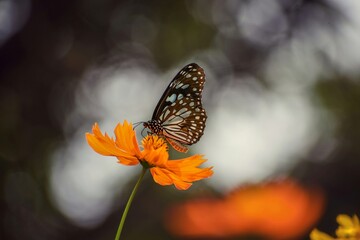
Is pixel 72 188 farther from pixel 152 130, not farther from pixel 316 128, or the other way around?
pixel 152 130

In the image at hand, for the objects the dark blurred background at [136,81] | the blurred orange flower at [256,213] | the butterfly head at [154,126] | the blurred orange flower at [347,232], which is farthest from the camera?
the dark blurred background at [136,81]

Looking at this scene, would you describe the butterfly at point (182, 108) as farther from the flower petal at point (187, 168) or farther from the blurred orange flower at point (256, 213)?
the flower petal at point (187, 168)

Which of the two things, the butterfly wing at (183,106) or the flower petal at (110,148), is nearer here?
the flower petal at (110,148)

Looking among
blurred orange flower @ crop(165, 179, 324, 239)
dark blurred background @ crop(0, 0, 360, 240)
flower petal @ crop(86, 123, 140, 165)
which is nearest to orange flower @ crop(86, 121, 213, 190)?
flower petal @ crop(86, 123, 140, 165)

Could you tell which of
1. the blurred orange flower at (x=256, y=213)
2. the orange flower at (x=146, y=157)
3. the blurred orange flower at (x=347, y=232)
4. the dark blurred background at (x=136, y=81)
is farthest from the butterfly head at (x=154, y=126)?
the dark blurred background at (x=136, y=81)

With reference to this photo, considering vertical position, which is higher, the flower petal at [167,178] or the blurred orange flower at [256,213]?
the flower petal at [167,178]

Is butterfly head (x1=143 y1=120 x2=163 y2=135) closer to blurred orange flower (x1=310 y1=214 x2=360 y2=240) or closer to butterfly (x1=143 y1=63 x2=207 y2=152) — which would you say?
butterfly (x1=143 y1=63 x2=207 y2=152)
